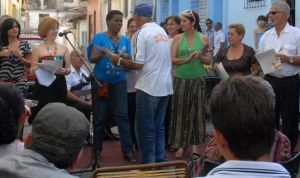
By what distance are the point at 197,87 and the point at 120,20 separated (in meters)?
1.22

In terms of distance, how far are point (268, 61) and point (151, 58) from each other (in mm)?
1358

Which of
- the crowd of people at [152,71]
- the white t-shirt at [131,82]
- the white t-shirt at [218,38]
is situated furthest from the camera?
the white t-shirt at [218,38]

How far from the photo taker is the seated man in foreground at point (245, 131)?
2.12 metres

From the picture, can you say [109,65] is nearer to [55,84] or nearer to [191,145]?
[55,84]

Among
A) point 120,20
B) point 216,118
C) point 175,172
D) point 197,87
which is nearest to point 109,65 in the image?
point 120,20

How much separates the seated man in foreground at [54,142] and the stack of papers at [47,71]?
4329 mm

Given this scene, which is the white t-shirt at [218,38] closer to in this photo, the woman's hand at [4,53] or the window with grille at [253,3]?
the window with grille at [253,3]

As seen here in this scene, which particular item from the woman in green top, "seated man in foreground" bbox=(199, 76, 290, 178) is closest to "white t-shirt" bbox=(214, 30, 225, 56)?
the woman in green top

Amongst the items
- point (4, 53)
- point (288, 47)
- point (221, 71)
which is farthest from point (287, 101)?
point (4, 53)

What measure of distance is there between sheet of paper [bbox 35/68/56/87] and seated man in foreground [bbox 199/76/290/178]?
197 inches

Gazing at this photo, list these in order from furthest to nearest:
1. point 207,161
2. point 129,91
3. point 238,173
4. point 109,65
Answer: point 129,91 → point 109,65 → point 207,161 → point 238,173

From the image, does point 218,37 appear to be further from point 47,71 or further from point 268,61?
point 47,71

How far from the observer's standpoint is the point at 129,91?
7.93m

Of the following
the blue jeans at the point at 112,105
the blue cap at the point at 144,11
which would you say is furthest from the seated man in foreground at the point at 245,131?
the blue jeans at the point at 112,105
